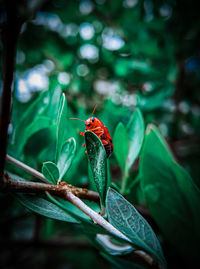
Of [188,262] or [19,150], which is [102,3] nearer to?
[19,150]

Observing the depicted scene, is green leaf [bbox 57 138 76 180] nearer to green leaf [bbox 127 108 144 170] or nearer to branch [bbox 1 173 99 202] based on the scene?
branch [bbox 1 173 99 202]

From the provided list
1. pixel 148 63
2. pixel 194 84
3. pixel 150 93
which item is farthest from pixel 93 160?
pixel 194 84

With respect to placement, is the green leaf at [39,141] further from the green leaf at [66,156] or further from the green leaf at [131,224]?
the green leaf at [131,224]

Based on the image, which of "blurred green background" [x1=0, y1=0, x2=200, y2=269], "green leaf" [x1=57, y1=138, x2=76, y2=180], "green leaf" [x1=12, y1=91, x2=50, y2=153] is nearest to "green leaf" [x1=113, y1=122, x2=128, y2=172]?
"green leaf" [x1=57, y1=138, x2=76, y2=180]

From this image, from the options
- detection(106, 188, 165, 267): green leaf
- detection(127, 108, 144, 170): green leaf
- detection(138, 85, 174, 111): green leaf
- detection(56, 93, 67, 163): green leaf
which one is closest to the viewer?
detection(106, 188, 165, 267): green leaf

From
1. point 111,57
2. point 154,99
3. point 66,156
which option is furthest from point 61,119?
point 111,57

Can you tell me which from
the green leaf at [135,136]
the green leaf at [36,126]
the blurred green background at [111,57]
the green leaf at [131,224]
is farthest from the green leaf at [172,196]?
the blurred green background at [111,57]
